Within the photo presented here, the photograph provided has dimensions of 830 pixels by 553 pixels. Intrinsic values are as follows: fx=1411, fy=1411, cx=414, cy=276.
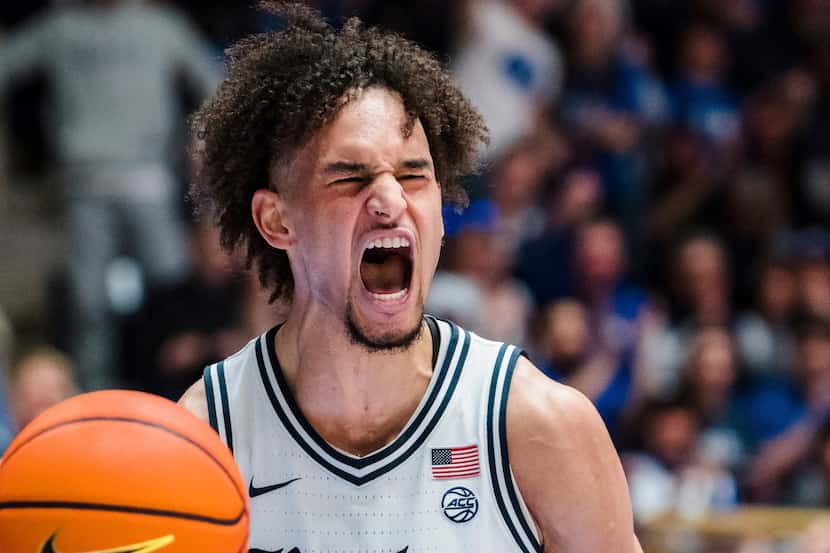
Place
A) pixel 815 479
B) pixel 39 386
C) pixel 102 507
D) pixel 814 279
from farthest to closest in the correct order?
1. pixel 814 279
2. pixel 815 479
3. pixel 39 386
4. pixel 102 507

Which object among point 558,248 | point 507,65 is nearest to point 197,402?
point 558,248

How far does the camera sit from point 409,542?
10.5ft

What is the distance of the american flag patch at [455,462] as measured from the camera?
3227mm

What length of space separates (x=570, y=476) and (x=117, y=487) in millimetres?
1015

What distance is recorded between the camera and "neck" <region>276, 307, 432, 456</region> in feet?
10.9

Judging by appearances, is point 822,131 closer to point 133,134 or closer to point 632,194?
point 632,194

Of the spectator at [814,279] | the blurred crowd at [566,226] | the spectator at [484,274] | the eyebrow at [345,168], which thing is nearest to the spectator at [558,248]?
the blurred crowd at [566,226]

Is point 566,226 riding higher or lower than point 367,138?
higher

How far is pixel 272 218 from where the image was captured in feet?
11.1

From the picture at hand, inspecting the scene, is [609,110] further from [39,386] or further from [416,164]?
[416,164]

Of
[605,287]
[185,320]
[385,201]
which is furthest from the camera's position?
[605,287]

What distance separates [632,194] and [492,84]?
3.47 ft

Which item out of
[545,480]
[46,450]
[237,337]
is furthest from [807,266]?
[46,450]

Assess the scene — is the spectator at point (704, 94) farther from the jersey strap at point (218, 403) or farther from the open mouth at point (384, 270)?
the jersey strap at point (218, 403)
